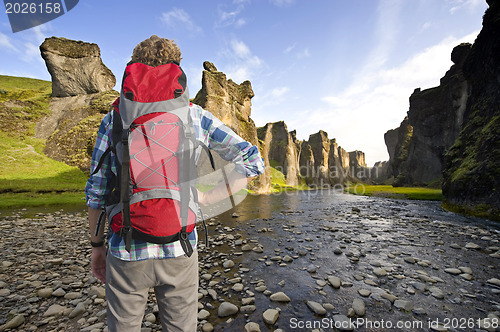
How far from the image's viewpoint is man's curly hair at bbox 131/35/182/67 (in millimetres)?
2164

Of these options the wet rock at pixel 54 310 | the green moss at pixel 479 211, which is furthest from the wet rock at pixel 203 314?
the green moss at pixel 479 211

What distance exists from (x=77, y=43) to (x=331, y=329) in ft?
257

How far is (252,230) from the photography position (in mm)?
11391

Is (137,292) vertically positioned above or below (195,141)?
below

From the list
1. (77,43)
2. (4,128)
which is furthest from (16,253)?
(77,43)

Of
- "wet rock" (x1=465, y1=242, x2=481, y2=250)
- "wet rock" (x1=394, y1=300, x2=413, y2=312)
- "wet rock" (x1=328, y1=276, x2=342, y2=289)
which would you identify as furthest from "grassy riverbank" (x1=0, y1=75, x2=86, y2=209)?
"wet rock" (x1=465, y1=242, x2=481, y2=250)

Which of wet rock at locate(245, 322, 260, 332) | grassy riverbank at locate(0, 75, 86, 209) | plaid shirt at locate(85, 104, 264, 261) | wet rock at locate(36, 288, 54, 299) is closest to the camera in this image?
plaid shirt at locate(85, 104, 264, 261)

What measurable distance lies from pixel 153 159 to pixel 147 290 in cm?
133

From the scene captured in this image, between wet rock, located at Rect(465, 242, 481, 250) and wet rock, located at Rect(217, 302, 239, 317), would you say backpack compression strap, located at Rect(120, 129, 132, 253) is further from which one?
wet rock, located at Rect(465, 242, 481, 250)

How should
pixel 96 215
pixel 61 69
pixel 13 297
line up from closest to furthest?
pixel 96 215
pixel 13 297
pixel 61 69

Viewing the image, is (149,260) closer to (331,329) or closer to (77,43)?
(331,329)

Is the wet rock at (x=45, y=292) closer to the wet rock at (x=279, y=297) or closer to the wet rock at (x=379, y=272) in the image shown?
the wet rock at (x=279, y=297)

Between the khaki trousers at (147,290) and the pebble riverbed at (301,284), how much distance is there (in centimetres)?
244

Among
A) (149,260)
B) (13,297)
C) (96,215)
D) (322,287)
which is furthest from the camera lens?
(322,287)
